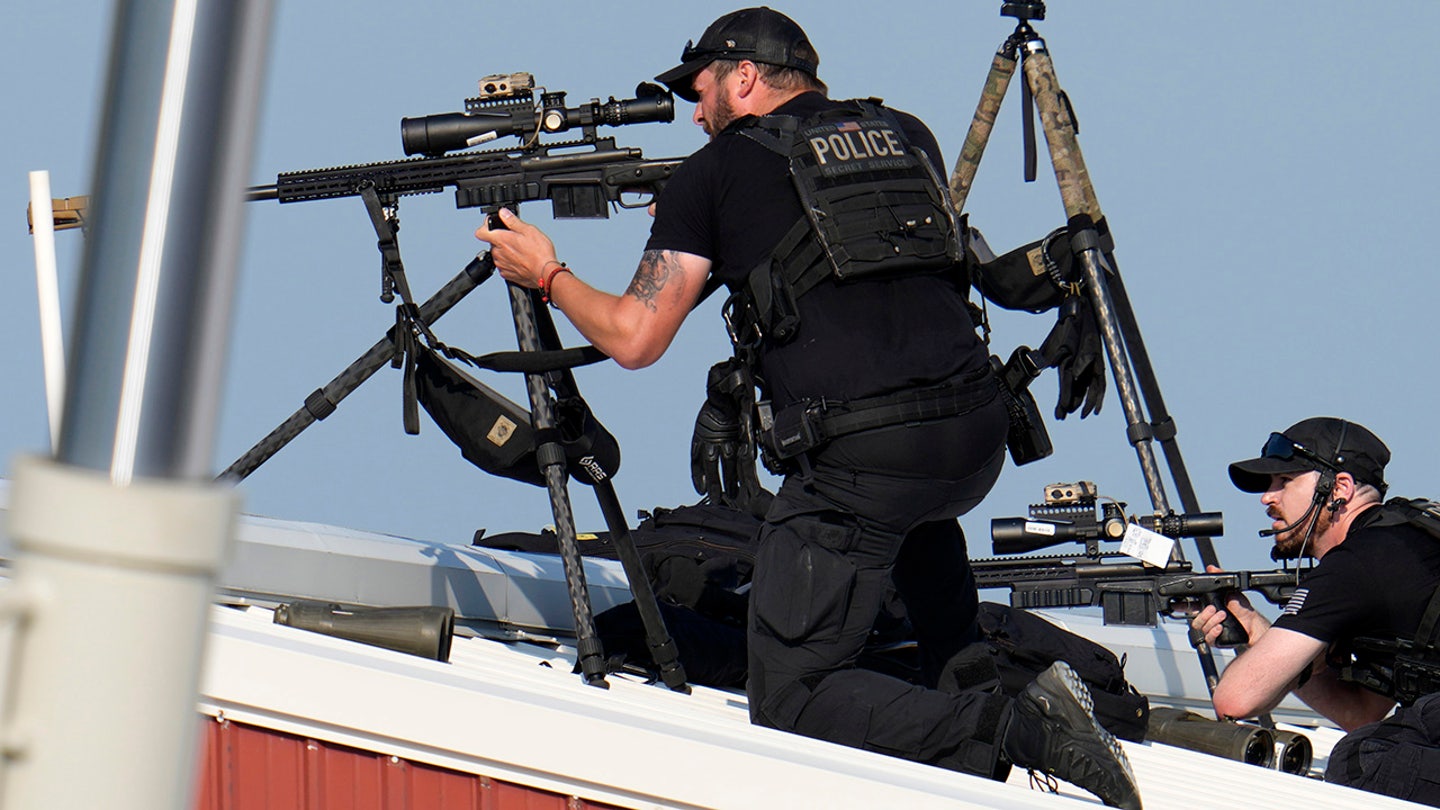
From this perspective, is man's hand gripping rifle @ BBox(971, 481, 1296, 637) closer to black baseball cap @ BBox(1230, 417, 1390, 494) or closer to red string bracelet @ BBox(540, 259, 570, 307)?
black baseball cap @ BBox(1230, 417, 1390, 494)

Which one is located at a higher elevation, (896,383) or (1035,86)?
(1035,86)

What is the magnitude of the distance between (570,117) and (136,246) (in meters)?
4.23

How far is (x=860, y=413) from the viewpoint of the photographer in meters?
4.03

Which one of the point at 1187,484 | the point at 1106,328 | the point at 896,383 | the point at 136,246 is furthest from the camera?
the point at 1187,484

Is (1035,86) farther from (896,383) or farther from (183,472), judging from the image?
(183,472)

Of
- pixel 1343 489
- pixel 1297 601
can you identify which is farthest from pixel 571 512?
pixel 1343 489

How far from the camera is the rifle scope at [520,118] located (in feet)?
16.3

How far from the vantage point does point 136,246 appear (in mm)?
951

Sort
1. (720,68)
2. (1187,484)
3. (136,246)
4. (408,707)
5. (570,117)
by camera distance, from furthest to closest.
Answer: (1187,484), (570,117), (720,68), (408,707), (136,246)

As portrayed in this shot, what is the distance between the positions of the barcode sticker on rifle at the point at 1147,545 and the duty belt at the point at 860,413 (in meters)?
2.26

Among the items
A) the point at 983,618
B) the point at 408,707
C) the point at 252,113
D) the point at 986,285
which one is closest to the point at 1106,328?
the point at 986,285

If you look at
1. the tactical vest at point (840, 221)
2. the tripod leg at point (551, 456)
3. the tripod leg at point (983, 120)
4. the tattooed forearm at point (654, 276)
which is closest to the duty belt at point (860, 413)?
the tactical vest at point (840, 221)

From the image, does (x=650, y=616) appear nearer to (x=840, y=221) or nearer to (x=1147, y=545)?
(x=840, y=221)

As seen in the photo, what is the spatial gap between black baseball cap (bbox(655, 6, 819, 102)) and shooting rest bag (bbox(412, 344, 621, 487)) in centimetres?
113
